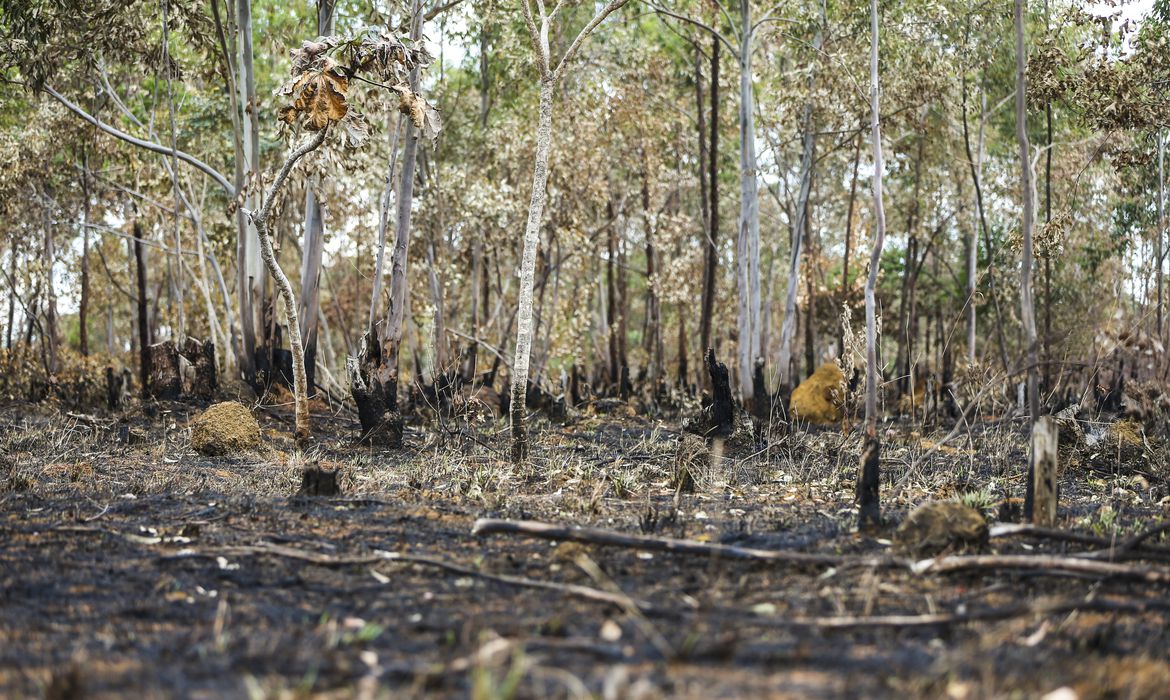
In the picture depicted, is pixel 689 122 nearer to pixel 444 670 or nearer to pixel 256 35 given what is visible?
pixel 256 35

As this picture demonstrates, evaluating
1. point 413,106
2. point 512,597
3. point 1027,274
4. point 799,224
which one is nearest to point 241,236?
point 413,106

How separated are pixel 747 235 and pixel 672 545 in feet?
35.6

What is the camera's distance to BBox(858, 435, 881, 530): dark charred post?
204 inches

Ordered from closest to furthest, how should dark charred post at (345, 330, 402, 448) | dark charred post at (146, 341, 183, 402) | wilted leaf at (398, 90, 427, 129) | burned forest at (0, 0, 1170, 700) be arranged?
burned forest at (0, 0, 1170, 700)
wilted leaf at (398, 90, 427, 129)
dark charred post at (345, 330, 402, 448)
dark charred post at (146, 341, 183, 402)

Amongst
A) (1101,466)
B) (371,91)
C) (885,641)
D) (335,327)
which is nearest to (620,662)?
(885,641)

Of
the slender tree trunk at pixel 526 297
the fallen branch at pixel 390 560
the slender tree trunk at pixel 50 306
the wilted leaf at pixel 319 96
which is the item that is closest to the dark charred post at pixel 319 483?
the fallen branch at pixel 390 560

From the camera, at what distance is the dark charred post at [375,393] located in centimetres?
924

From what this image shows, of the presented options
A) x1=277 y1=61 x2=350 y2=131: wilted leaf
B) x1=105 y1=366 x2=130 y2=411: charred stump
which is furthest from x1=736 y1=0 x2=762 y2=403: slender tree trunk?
x1=277 y1=61 x2=350 y2=131: wilted leaf

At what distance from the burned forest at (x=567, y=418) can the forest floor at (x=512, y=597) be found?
0.02 meters

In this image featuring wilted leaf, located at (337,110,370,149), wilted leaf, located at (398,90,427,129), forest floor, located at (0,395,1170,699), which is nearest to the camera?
forest floor, located at (0,395,1170,699)

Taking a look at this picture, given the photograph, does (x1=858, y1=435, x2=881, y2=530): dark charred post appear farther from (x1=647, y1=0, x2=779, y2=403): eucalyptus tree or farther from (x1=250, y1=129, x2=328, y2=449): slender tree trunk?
(x1=647, y1=0, x2=779, y2=403): eucalyptus tree

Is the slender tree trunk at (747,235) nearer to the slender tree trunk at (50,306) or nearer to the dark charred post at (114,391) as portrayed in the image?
the dark charred post at (114,391)

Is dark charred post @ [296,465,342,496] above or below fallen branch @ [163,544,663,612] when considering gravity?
above

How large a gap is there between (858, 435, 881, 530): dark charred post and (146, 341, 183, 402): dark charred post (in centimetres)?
913
